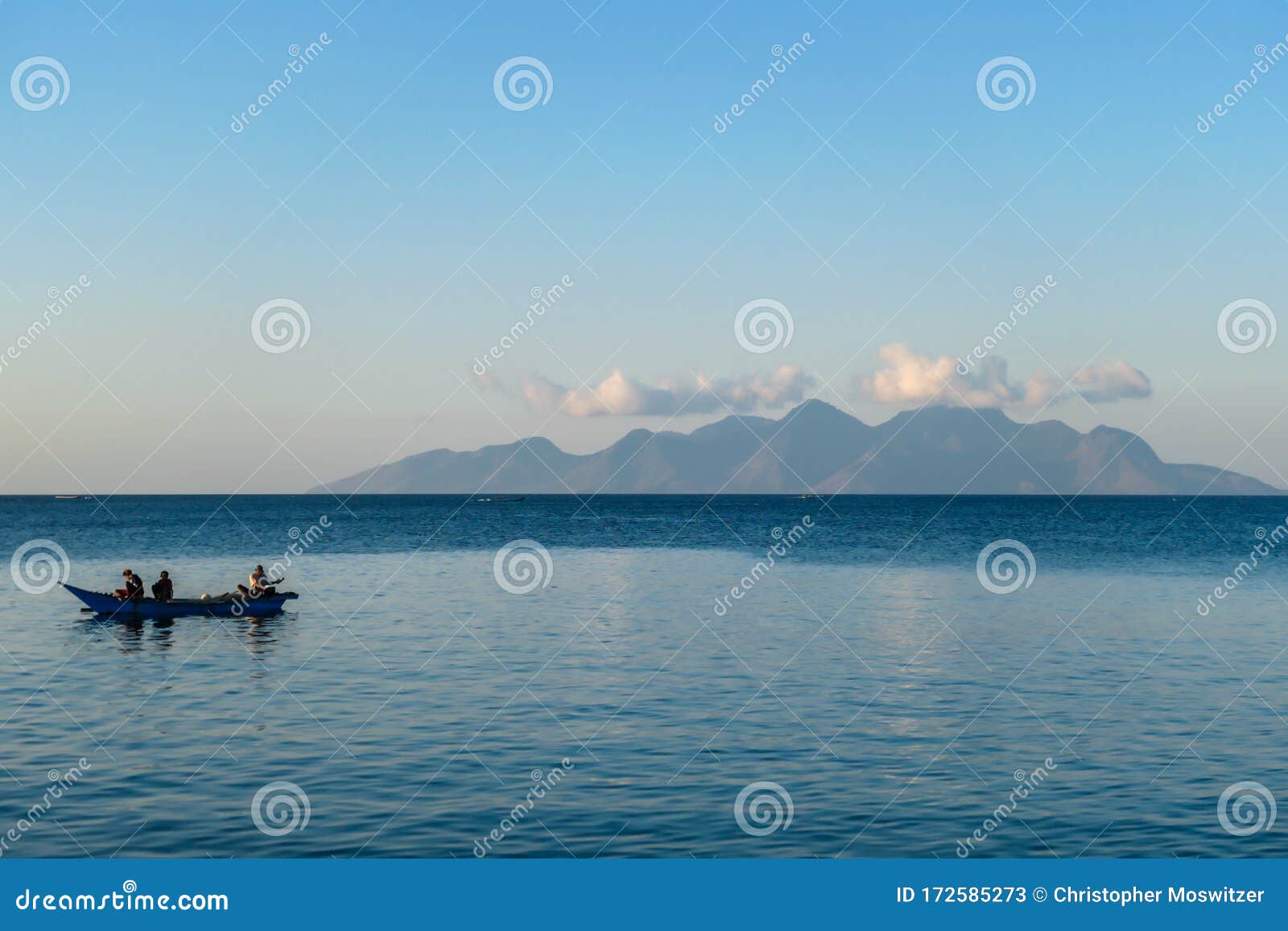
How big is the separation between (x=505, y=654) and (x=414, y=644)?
411cm

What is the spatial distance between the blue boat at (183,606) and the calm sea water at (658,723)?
906mm

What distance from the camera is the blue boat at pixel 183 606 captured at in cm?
4684

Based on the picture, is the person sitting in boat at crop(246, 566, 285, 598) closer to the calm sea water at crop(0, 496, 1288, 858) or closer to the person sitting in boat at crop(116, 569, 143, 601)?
the calm sea water at crop(0, 496, 1288, 858)

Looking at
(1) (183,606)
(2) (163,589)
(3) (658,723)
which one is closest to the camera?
(3) (658,723)

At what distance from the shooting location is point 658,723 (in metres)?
26.0

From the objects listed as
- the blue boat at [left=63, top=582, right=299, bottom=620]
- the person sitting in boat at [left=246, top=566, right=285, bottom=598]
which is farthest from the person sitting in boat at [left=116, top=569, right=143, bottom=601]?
the person sitting in boat at [left=246, top=566, right=285, bottom=598]

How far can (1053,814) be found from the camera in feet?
63.4

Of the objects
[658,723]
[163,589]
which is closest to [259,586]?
[163,589]

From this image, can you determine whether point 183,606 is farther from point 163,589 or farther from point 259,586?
point 259,586

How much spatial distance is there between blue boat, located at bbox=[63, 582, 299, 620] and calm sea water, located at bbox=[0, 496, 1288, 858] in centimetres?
91

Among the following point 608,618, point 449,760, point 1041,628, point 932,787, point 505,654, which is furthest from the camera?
point 608,618

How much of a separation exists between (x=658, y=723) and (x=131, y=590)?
99.2 ft

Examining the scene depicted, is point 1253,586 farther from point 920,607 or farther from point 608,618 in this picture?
point 608,618

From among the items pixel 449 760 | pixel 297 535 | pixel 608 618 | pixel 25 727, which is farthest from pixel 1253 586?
pixel 297 535
